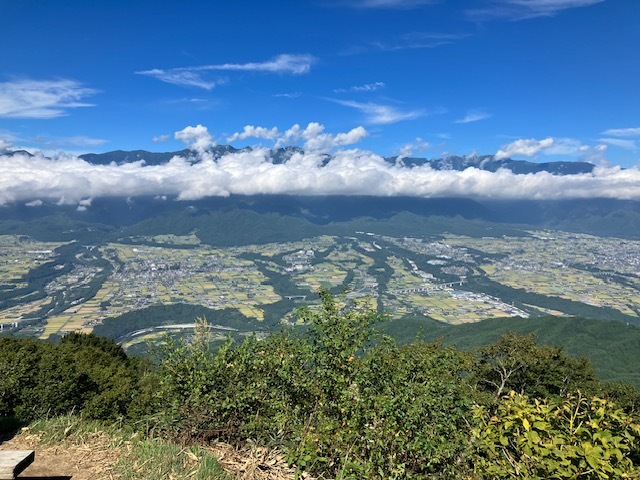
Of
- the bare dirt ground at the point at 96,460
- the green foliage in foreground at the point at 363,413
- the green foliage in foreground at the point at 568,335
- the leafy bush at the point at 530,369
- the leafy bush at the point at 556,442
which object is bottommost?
the green foliage in foreground at the point at 568,335

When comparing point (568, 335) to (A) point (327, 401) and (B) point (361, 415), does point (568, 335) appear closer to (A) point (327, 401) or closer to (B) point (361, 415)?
(A) point (327, 401)

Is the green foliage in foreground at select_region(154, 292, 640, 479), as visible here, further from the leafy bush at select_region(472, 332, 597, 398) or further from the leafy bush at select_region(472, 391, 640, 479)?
the leafy bush at select_region(472, 332, 597, 398)

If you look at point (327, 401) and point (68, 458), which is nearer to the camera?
point (68, 458)

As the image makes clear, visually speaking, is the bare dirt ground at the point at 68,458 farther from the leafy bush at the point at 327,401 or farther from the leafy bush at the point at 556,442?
the leafy bush at the point at 556,442

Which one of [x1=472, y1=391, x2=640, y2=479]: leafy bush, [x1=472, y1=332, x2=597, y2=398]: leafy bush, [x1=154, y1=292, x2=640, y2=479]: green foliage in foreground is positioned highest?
[x1=472, y1=391, x2=640, y2=479]: leafy bush

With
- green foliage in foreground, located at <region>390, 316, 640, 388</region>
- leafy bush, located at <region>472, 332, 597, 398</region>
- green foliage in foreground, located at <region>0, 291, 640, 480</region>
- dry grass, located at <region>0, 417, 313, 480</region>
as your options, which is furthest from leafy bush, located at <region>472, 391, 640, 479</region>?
green foliage in foreground, located at <region>390, 316, 640, 388</region>

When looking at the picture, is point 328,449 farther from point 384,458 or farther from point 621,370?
point 621,370

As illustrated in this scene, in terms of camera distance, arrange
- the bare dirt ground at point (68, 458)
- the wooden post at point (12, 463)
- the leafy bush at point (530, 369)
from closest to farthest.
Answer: the wooden post at point (12, 463) < the bare dirt ground at point (68, 458) < the leafy bush at point (530, 369)

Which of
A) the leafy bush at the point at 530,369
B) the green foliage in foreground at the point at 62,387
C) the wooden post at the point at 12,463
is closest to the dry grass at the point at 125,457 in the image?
the wooden post at the point at 12,463

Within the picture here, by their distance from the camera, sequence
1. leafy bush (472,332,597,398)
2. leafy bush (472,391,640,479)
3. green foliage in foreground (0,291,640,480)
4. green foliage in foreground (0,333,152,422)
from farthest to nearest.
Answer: leafy bush (472,332,597,398) → green foliage in foreground (0,333,152,422) → green foliage in foreground (0,291,640,480) → leafy bush (472,391,640,479)

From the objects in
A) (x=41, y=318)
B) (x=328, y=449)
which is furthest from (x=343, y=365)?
(x=41, y=318)

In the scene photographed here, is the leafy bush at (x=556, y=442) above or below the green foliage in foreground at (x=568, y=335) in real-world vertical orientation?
above

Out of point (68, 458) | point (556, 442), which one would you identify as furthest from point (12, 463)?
point (556, 442)
